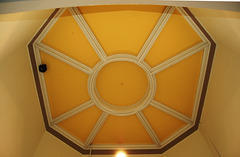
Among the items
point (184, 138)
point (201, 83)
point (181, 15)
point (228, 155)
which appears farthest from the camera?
point (184, 138)

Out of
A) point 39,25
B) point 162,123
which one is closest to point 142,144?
point 162,123

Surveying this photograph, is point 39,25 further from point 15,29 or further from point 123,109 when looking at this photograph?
point 123,109

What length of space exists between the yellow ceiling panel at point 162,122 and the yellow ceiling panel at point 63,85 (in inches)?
89.5

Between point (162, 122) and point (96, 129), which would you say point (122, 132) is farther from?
point (162, 122)

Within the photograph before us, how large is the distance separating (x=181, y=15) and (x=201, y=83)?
2241mm

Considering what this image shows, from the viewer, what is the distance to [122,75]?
7.98m

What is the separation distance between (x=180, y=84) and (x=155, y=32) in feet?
6.57

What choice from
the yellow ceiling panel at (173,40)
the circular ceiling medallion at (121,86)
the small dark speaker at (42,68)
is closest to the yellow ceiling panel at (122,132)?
the circular ceiling medallion at (121,86)

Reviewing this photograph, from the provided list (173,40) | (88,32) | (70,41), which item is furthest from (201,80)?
(70,41)

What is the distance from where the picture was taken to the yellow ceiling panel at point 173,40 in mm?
6458

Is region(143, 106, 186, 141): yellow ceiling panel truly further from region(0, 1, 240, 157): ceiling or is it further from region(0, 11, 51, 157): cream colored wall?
region(0, 11, 51, 157): cream colored wall

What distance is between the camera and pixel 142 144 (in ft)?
27.4

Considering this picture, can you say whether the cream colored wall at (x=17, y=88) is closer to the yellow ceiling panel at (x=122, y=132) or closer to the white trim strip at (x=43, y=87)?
the white trim strip at (x=43, y=87)

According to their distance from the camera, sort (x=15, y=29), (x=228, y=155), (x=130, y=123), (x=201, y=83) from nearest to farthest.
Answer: (x=15, y=29) → (x=228, y=155) → (x=201, y=83) → (x=130, y=123)
